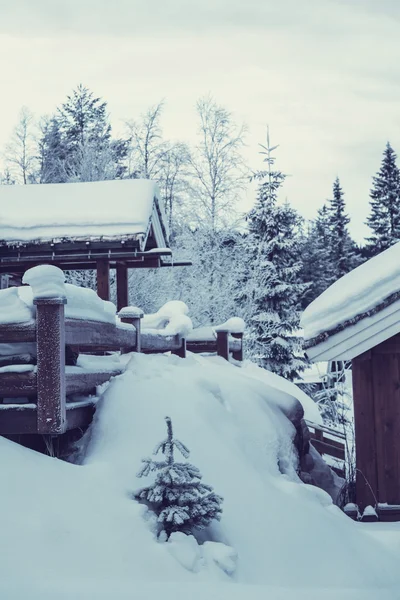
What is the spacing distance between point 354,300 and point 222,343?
5.67m

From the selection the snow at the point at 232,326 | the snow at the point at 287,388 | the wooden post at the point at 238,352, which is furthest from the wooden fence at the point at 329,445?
the snow at the point at 287,388

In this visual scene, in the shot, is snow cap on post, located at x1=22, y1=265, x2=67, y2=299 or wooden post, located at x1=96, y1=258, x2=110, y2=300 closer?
snow cap on post, located at x1=22, y1=265, x2=67, y2=299

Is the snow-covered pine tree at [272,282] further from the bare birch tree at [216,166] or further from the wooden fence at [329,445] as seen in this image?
the wooden fence at [329,445]

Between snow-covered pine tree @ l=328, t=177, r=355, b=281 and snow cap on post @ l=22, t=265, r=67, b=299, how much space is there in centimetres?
3855

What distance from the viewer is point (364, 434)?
21.5 feet

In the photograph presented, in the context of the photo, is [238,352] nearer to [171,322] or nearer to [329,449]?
[329,449]

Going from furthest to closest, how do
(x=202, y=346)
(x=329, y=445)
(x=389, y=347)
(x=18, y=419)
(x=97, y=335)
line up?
(x=202, y=346), (x=329, y=445), (x=389, y=347), (x=97, y=335), (x=18, y=419)

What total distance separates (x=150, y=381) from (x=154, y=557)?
8.20 ft

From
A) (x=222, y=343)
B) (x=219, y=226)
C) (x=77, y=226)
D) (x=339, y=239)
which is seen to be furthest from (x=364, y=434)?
(x=339, y=239)

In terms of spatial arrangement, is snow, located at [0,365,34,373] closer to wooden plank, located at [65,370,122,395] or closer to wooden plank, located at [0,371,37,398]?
wooden plank, located at [0,371,37,398]

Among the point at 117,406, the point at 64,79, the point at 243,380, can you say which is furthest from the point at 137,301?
the point at 64,79

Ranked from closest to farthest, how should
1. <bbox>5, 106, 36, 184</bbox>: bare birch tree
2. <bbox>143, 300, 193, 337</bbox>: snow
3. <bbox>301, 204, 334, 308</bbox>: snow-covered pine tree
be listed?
<bbox>143, 300, 193, 337</bbox>: snow, <bbox>5, 106, 36, 184</bbox>: bare birch tree, <bbox>301, 204, 334, 308</bbox>: snow-covered pine tree

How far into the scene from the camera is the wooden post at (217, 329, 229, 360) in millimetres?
11789

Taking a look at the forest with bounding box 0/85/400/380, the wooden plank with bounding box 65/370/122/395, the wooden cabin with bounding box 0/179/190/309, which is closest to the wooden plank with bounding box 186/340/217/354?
the wooden cabin with bounding box 0/179/190/309
